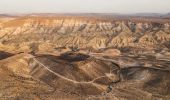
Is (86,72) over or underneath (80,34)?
over

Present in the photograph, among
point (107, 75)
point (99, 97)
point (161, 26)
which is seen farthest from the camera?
point (161, 26)

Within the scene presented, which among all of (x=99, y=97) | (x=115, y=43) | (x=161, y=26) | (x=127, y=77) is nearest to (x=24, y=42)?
(x=115, y=43)

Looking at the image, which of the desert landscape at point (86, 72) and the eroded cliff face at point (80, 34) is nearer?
the desert landscape at point (86, 72)

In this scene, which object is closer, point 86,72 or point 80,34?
point 86,72

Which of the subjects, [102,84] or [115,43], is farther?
[115,43]

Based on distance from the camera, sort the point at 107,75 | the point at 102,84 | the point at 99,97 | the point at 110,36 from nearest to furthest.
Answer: the point at 99,97, the point at 102,84, the point at 107,75, the point at 110,36

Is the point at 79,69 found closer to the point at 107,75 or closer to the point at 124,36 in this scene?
the point at 107,75

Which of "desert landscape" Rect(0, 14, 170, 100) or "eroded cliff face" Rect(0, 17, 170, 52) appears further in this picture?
"eroded cliff face" Rect(0, 17, 170, 52)
